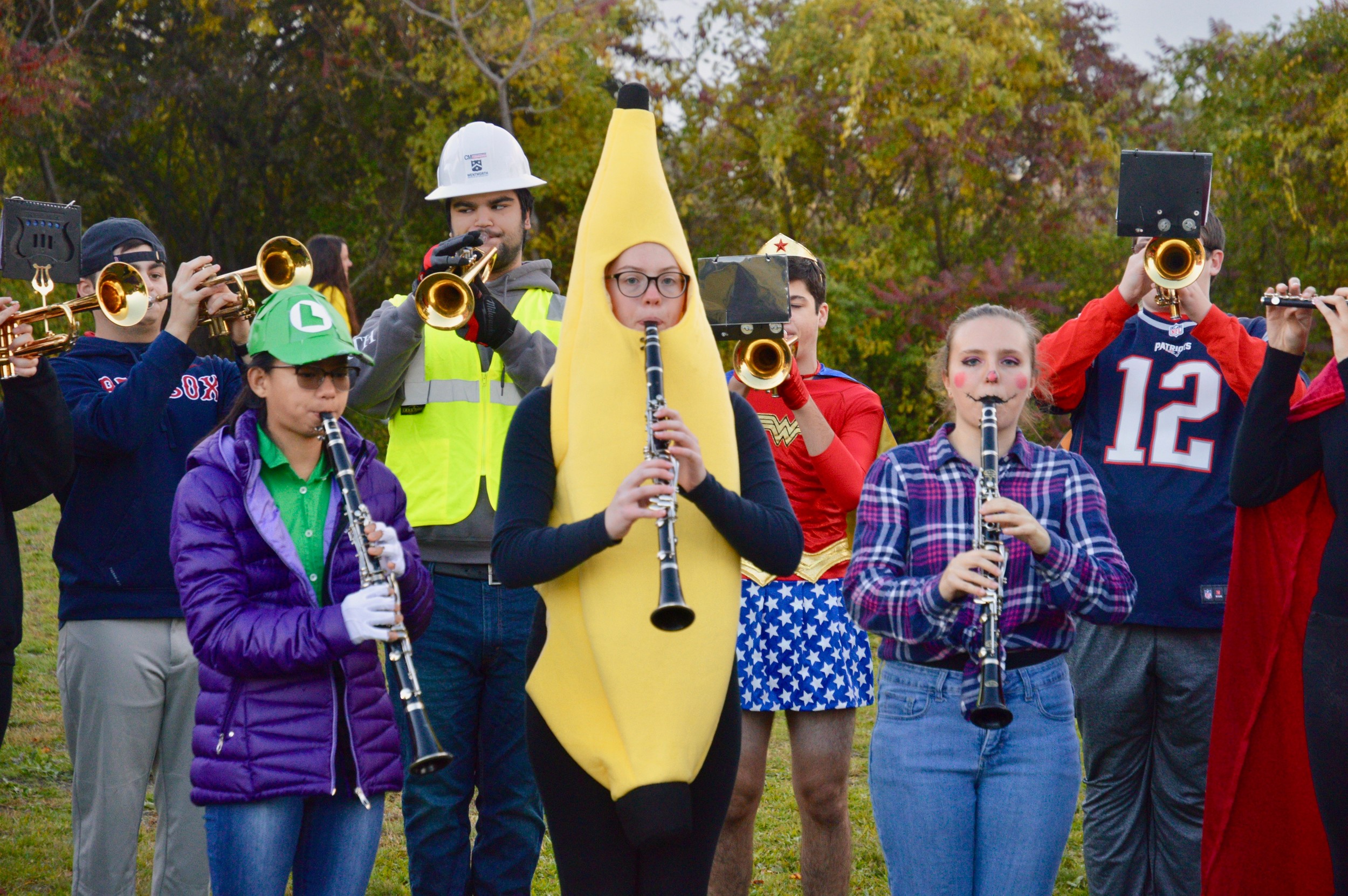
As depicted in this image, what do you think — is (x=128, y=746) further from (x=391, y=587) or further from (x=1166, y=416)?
(x=1166, y=416)

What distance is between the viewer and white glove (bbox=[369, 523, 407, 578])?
314cm

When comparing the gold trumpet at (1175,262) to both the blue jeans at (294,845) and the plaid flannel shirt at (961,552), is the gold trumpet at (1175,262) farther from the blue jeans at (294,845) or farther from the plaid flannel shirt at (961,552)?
the blue jeans at (294,845)

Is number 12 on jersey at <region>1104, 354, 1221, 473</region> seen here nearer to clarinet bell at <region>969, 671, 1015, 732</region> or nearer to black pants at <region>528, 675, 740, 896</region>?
clarinet bell at <region>969, 671, 1015, 732</region>

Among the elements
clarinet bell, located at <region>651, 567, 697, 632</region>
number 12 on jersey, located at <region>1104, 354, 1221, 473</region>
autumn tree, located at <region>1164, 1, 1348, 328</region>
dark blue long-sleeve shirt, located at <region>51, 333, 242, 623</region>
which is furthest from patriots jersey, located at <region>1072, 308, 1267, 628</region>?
autumn tree, located at <region>1164, 1, 1348, 328</region>

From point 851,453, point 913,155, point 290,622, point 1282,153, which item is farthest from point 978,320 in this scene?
point 1282,153

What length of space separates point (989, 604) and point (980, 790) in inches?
18.3

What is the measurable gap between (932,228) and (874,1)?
A: 87.7 inches

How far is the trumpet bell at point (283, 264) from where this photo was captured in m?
4.45

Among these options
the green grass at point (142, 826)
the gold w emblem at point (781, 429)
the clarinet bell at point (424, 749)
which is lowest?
the green grass at point (142, 826)

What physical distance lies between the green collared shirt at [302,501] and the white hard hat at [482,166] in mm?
1294

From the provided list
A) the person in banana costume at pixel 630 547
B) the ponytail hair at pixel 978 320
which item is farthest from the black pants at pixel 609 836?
the ponytail hair at pixel 978 320

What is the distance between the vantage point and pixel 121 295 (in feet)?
13.9

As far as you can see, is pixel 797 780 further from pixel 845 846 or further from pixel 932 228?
pixel 932 228

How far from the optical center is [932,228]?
509 inches
